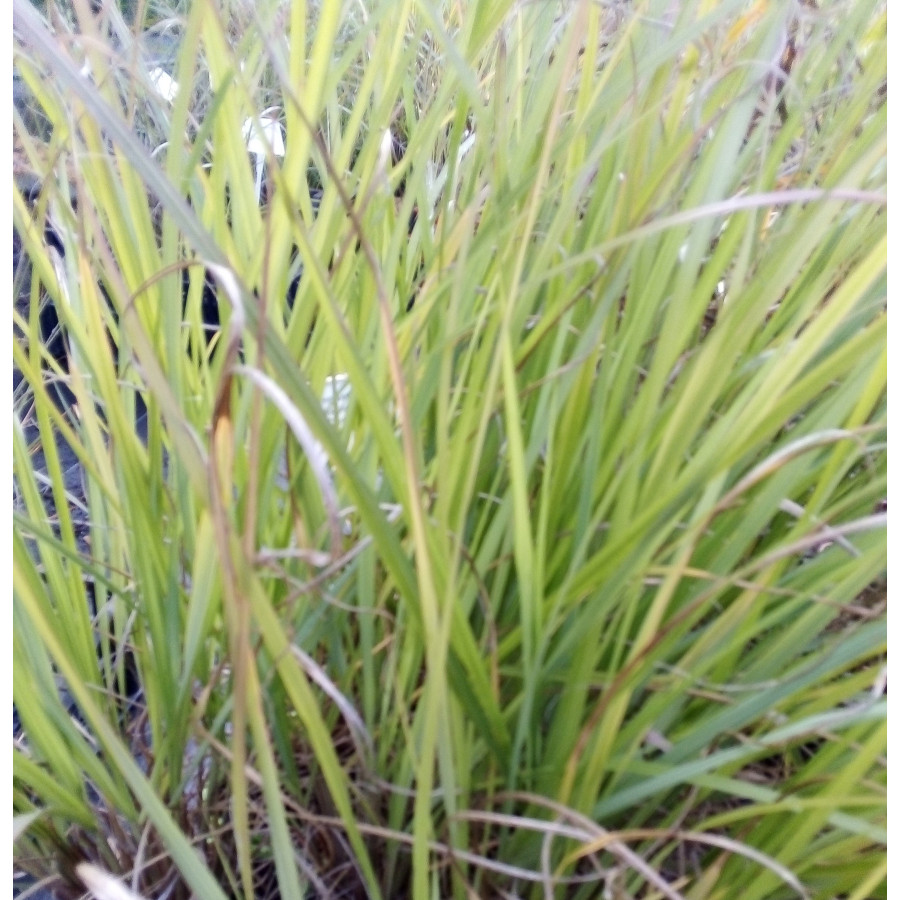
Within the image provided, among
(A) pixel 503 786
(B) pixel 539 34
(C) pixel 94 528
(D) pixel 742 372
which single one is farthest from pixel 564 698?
(B) pixel 539 34

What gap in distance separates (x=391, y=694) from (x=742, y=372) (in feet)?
0.75

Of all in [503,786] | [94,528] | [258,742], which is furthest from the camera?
[94,528]

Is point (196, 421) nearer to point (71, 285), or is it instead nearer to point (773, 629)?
point (71, 285)

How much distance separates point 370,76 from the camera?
1.44 feet

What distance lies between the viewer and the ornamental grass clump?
0.28m

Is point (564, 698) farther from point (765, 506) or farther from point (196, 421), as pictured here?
point (196, 421)

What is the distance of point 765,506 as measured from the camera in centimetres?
34

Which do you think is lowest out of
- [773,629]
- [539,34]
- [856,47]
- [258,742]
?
[773,629]

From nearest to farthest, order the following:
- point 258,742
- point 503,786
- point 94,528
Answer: point 258,742, point 503,786, point 94,528

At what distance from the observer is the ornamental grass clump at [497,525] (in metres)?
0.28

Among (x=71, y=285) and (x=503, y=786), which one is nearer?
(x=503, y=786)

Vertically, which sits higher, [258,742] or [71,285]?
[71,285]

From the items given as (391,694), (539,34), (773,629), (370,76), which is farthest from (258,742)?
(539,34)

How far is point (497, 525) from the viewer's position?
368 millimetres
